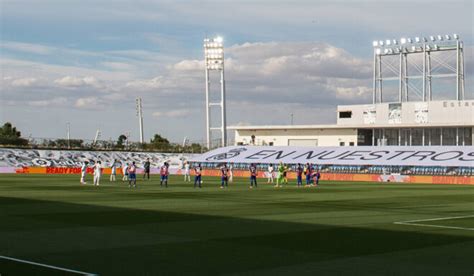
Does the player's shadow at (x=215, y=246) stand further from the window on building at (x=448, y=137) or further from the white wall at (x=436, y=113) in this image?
the window on building at (x=448, y=137)

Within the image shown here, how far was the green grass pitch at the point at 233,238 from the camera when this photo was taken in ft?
44.9

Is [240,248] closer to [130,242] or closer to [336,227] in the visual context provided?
[130,242]

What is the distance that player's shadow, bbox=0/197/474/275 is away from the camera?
13625mm

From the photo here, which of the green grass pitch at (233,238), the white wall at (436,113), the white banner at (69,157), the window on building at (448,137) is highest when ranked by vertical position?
the white wall at (436,113)

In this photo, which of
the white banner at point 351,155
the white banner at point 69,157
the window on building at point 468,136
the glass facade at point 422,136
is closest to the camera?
the white banner at point 351,155

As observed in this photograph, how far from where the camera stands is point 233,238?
18.3 meters

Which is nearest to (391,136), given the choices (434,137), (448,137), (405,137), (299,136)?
(405,137)

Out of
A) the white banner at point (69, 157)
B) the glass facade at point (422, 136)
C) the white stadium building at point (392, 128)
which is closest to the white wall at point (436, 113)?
the white stadium building at point (392, 128)

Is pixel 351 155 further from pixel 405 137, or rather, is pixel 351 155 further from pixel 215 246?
pixel 215 246

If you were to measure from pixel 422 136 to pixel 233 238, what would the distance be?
7949 cm

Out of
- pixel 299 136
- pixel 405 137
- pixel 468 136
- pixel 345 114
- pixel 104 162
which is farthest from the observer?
pixel 299 136

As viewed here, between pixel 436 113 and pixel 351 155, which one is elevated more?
pixel 436 113

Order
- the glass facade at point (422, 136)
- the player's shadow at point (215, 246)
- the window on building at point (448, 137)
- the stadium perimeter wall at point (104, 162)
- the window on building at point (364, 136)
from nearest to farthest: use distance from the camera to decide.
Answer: the player's shadow at point (215, 246) → the stadium perimeter wall at point (104, 162) → the glass facade at point (422, 136) → the window on building at point (448, 137) → the window on building at point (364, 136)

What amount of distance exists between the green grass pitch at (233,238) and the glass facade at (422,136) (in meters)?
61.7
